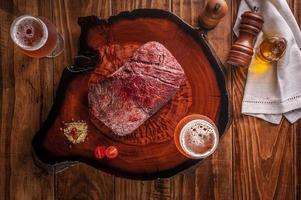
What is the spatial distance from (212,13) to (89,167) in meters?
0.74

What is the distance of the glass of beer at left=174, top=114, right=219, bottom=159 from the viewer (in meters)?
1.53

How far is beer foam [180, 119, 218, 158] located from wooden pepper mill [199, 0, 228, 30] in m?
0.38

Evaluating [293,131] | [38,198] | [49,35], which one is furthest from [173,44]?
[38,198]

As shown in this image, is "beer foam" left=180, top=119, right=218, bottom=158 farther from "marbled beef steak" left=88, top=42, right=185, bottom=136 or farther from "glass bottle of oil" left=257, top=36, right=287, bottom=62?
"glass bottle of oil" left=257, top=36, right=287, bottom=62

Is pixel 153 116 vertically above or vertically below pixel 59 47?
below

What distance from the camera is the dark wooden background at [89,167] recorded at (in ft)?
5.33

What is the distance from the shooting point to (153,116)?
1604 millimetres

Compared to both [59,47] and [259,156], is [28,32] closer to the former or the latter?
[59,47]

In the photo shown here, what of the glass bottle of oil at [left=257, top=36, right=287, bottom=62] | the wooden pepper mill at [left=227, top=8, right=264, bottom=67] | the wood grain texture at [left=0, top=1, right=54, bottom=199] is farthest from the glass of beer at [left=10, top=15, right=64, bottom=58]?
the glass bottle of oil at [left=257, top=36, right=287, bottom=62]

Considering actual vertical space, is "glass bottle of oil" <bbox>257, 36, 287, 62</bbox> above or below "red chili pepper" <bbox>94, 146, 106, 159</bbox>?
above

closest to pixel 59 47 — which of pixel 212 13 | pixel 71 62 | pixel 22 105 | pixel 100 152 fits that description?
pixel 71 62

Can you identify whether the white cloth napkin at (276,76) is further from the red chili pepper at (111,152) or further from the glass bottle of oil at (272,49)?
the red chili pepper at (111,152)

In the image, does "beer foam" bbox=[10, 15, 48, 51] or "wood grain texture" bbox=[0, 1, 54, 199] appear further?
"wood grain texture" bbox=[0, 1, 54, 199]

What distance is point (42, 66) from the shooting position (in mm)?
1638
